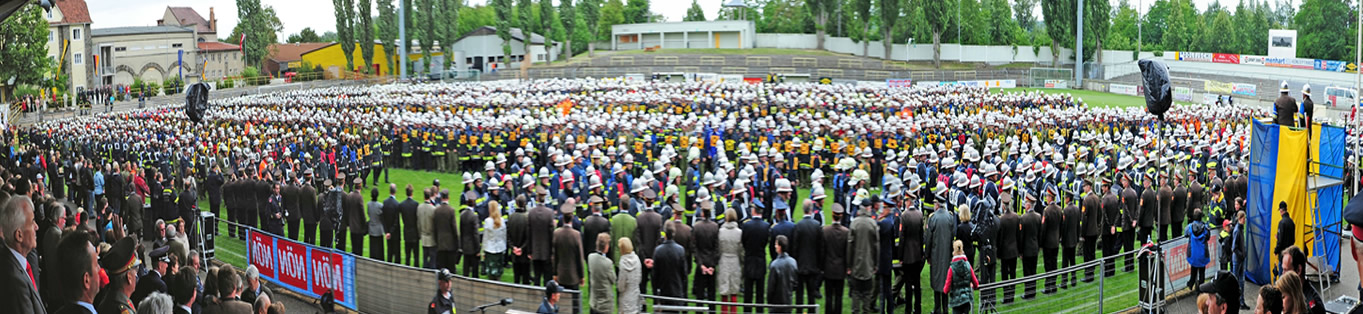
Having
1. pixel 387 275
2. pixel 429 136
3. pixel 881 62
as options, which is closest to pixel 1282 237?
pixel 387 275

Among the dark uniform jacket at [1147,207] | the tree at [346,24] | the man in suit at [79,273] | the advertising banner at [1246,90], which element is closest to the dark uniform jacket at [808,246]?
the dark uniform jacket at [1147,207]

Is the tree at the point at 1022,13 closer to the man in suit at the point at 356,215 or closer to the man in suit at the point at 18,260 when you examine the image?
the man in suit at the point at 356,215

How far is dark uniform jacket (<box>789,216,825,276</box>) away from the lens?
11.0m

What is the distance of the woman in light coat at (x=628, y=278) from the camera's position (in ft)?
32.3

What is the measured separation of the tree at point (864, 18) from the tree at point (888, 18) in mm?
986

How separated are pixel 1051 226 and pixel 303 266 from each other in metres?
7.81

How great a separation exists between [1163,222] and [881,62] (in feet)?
193

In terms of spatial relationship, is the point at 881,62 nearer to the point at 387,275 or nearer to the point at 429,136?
the point at 429,136

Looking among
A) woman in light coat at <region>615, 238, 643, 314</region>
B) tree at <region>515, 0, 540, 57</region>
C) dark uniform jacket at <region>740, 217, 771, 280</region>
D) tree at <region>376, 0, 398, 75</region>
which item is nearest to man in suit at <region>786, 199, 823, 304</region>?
dark uniform jacket at <region>740, 217, 771, 280</region>

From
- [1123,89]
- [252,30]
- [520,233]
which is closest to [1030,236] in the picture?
[520,233]

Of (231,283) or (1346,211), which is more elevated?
(1346,211)

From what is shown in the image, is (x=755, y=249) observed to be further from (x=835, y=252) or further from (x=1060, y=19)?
(x=1060, y=19)

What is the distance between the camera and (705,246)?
11266mm

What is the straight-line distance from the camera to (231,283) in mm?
7191
